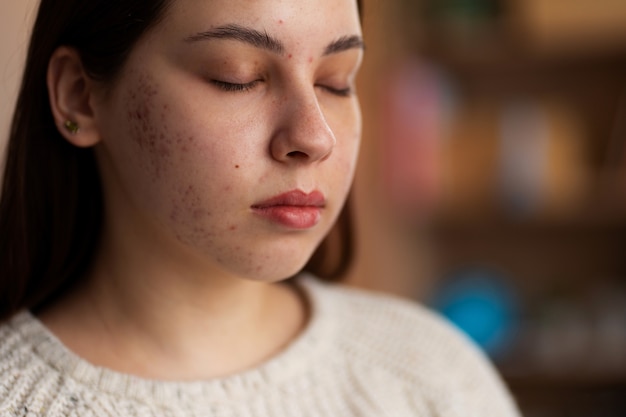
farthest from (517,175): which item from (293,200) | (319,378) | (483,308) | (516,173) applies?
(293,200)

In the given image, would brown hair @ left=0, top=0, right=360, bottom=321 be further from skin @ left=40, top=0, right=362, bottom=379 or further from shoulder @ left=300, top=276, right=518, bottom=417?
shoulder @ left=300, top=276, right=518, bottom=417

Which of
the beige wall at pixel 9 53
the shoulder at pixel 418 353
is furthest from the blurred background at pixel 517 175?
the beige wall at pixel 9 53

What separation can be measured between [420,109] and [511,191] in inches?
12.8

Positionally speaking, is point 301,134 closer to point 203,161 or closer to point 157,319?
point 203,161

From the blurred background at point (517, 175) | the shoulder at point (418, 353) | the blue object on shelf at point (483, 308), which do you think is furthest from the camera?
the blue object on shelf at point (483, 308)

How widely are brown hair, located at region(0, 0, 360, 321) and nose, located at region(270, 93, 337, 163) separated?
0.16m

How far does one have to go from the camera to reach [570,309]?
2.16m

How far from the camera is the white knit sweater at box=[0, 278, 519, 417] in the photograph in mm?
824

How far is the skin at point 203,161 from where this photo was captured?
2.53 ft

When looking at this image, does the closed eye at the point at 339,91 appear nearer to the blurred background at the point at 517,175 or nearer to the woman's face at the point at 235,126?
the woman's face at the point at 235,126

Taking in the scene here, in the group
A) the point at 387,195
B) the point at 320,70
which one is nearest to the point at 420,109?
the point at 387,195

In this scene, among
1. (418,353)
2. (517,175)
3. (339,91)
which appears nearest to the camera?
(339,91)

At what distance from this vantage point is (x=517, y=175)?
2.09 m

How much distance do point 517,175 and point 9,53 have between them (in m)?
1.39
